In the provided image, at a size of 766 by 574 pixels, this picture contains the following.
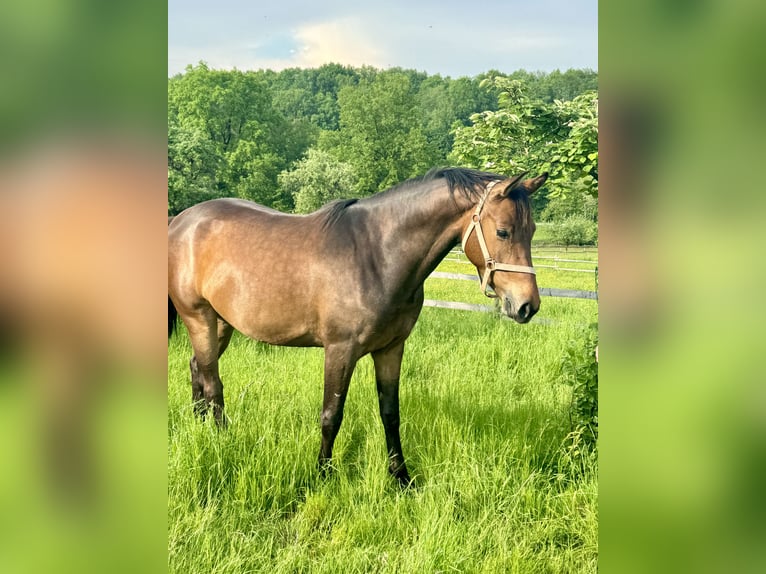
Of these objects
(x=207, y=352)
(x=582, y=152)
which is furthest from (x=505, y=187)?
(x=207, y=352)

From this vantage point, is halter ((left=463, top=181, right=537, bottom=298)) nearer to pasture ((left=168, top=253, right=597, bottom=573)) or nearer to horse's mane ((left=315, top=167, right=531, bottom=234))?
horse's mane ((left=315, top=167, right=531, bottom=234))

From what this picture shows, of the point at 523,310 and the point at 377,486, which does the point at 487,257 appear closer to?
the point at 523,310

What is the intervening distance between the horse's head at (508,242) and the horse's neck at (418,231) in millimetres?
142

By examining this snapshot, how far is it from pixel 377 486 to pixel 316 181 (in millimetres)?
25057

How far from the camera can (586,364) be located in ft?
10.3

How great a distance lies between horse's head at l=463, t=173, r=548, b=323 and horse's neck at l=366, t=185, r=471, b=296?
0.14 meters

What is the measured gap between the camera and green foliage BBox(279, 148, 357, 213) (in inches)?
1018

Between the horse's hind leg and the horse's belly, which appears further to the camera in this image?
the horse's hind leg

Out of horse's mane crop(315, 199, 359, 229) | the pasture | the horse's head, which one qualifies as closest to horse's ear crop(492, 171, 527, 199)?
the horse's head

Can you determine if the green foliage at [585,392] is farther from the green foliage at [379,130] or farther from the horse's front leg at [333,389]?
the green foliage at [379,130]

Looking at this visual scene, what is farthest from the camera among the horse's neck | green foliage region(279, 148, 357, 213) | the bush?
green foliage region(279, 148, 357, 213)

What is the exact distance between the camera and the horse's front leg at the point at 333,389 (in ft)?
9.32
